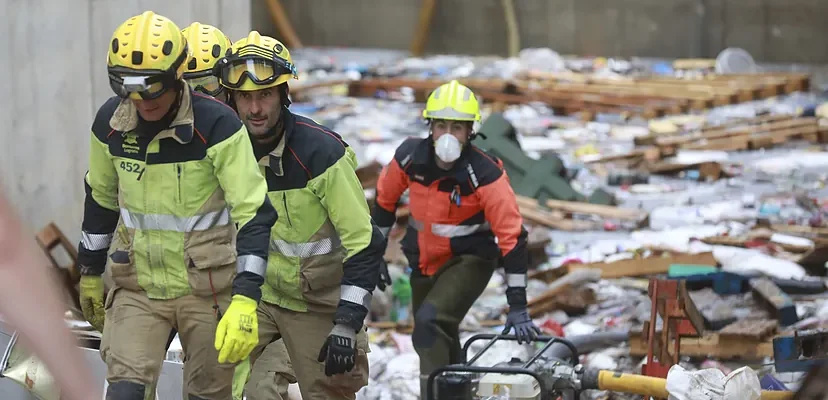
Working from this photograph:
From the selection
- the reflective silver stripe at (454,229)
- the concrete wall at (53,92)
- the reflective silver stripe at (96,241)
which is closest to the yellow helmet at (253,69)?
the reflective silver stripe at (96,241)

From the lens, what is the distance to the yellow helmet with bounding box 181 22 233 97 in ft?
20.2

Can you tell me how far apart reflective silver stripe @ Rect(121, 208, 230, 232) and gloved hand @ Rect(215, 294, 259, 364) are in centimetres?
34

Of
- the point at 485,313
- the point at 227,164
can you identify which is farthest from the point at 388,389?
the point at 227,164

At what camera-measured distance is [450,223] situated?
6.57m

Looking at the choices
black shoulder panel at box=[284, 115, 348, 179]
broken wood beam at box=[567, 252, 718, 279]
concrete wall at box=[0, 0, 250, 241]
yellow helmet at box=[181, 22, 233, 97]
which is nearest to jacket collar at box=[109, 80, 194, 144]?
black shoulder panel at box=[284, 115, 348, 179]

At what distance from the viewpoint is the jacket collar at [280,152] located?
5.16 m

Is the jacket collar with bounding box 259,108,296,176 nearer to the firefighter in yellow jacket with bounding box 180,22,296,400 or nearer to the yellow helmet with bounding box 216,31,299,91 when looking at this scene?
the yellow helmet with bounding box 216,31,299,91

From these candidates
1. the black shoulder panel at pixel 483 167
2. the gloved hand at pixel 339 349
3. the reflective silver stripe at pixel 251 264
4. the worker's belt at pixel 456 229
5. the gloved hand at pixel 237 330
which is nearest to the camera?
the gloved hand at pixel 237 330

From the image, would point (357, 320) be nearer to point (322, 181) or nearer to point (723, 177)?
point (322, 181)

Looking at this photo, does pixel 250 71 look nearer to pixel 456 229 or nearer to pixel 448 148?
pixel 448 148

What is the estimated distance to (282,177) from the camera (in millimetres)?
5172

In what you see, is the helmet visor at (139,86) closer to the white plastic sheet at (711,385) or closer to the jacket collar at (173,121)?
the jacket collar at (173,121)

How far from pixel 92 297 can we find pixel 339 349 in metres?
1.03

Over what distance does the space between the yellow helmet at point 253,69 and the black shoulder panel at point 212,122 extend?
0.35m
